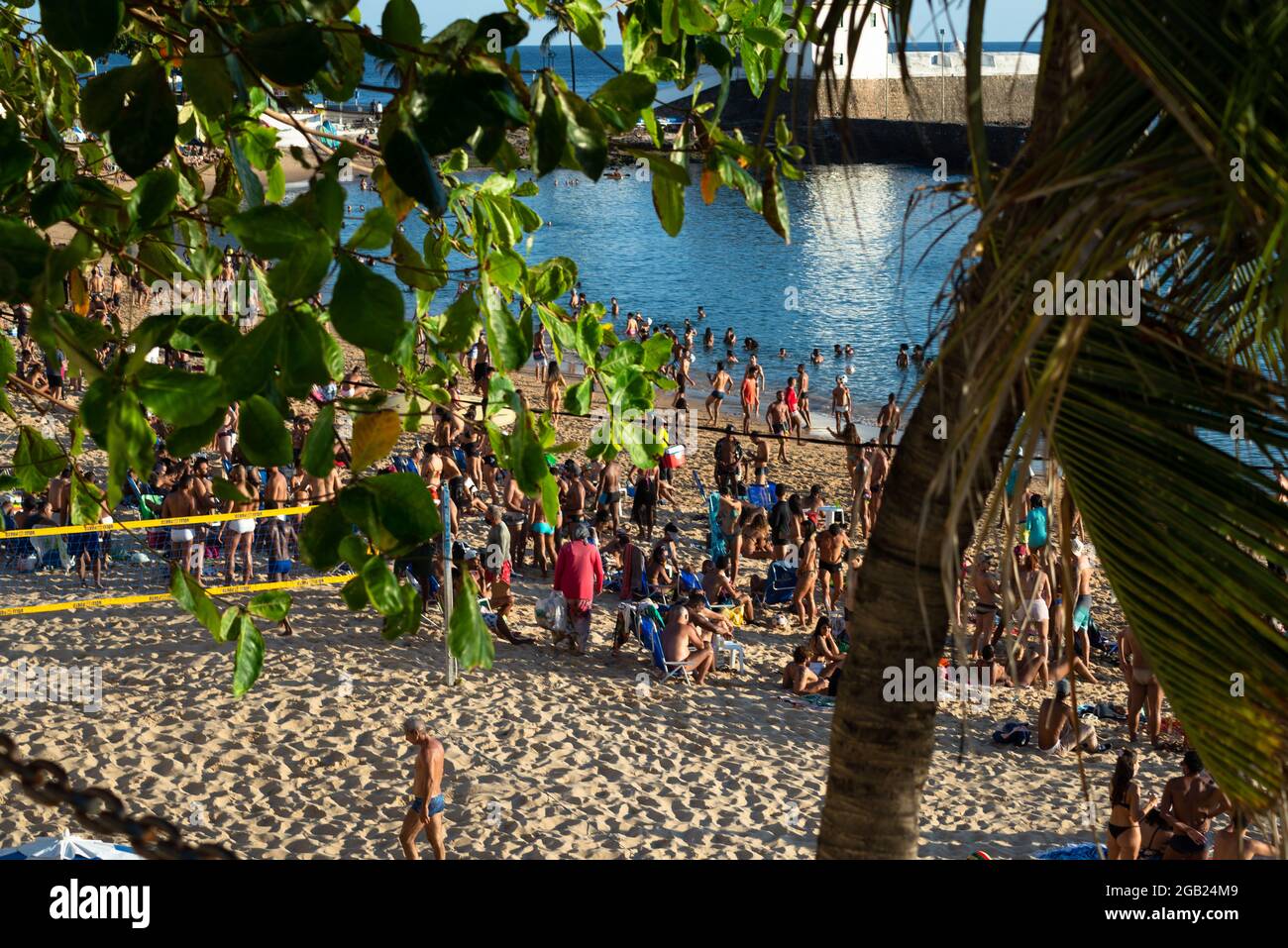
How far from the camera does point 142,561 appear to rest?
1536cm

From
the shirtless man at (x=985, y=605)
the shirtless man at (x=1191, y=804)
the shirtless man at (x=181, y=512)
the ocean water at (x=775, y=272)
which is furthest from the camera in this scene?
the ocean water at (x=775, y=272)

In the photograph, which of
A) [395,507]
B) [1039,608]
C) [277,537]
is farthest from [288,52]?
[1039,608]

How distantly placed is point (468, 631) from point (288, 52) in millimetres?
1177

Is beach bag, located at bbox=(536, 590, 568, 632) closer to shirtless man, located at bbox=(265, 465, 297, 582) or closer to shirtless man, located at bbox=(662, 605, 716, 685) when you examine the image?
shirtless man, located at bbox=(662, 605, 716, 685)

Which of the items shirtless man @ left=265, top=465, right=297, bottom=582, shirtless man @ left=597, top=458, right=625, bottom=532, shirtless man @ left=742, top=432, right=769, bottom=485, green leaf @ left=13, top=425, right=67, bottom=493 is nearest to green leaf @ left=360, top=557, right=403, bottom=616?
green leaf @ left=13, top=425, right=67, bottom=493

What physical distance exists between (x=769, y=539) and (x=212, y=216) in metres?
15.2

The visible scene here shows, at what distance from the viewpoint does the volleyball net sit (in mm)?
14062

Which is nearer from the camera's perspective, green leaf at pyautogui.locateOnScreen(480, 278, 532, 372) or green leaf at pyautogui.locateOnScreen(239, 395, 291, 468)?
green leaf at pyautogui.locateOnScreen(239, 395, 291, 468)

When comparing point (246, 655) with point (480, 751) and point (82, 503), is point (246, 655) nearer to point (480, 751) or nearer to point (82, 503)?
point (82, 503)

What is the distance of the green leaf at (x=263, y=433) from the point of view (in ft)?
7.54

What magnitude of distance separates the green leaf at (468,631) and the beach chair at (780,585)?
14070 mm

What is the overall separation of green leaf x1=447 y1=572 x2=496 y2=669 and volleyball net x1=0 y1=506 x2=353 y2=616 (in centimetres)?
1162

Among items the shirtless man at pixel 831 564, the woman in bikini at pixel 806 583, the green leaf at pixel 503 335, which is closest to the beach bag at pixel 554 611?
the woman in bikini at pixel 806 583

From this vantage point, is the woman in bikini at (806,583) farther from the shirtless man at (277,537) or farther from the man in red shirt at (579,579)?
the shirtless man at (277,537)
